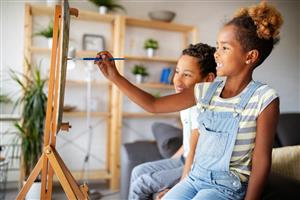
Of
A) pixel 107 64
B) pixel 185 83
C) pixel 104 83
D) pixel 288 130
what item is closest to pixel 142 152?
pixel 185 83

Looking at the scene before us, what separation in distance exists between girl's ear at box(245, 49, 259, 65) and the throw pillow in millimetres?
494

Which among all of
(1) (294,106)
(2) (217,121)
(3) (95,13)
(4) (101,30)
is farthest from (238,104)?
(1) (294,106)

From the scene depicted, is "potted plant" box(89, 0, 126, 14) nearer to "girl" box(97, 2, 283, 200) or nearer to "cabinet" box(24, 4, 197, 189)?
"cabinet" box(24, 4, 197, 189)

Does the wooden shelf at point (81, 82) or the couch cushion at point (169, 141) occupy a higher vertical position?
the wooden shelf at point (81, 82)

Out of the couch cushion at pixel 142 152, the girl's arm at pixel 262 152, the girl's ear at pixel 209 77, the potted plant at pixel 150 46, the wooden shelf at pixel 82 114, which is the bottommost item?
the couch cushion at pixel 142 152

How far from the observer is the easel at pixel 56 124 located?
93cm

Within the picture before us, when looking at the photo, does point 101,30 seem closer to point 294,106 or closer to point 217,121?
point 217,121

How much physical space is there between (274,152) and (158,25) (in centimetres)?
210

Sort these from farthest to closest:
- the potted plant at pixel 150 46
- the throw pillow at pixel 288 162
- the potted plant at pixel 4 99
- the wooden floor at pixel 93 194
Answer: the potted plant at pixel 150 46
the potted plant at pixel 4 99
the wooden floor at pixel 93 194
the throw pillow at pixel 288 162

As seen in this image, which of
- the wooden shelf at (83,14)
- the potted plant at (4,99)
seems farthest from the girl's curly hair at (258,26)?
the potted plant at (4,99)

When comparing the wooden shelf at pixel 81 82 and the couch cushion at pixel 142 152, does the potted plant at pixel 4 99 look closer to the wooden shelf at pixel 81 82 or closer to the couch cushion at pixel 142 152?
the wooden shelf at pixel 81 82

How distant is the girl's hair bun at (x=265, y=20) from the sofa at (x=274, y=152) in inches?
22.2

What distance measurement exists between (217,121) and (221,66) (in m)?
0.21

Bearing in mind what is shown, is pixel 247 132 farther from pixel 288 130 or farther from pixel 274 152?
pixel 288 130
